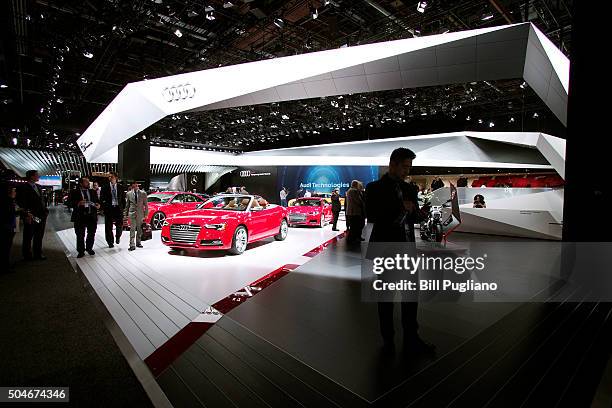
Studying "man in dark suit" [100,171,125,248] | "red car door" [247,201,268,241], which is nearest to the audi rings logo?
"man in dark suit" [100,171,125,248]

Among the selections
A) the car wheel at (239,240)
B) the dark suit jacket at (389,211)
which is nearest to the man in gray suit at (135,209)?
the car wheel at (239,240)

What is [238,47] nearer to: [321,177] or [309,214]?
[309,214]

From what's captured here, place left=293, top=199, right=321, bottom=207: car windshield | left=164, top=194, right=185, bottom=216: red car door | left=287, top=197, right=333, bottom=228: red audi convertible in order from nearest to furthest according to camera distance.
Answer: left=164, top=194, right=185, bottom=216: red car door, left=287, top=197, right=333, bottom=228: red audi convertible, left=293, top=199, right=321, bottom=207: car windshield

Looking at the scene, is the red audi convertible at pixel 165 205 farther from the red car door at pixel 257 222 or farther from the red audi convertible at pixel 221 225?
the red car door at pixel 257 222

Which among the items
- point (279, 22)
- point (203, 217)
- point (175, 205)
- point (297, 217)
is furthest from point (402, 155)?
point (175, 205)

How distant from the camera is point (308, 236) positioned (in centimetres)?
983

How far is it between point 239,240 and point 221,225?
2.06 ft

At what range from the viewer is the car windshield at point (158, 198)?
1058 centimetres

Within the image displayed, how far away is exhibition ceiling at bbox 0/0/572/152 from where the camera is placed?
8.14m

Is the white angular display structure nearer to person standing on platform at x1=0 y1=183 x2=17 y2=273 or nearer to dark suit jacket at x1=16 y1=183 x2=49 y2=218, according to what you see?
dark suit jacket at x1=16 y1=183 x2=49 y2=218

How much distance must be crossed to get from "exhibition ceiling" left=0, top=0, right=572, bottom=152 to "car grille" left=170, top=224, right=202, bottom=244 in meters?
5.28

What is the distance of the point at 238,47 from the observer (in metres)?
11.0

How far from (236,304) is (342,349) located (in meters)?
1.57

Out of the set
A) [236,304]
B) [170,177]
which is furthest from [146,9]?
[170,177]
